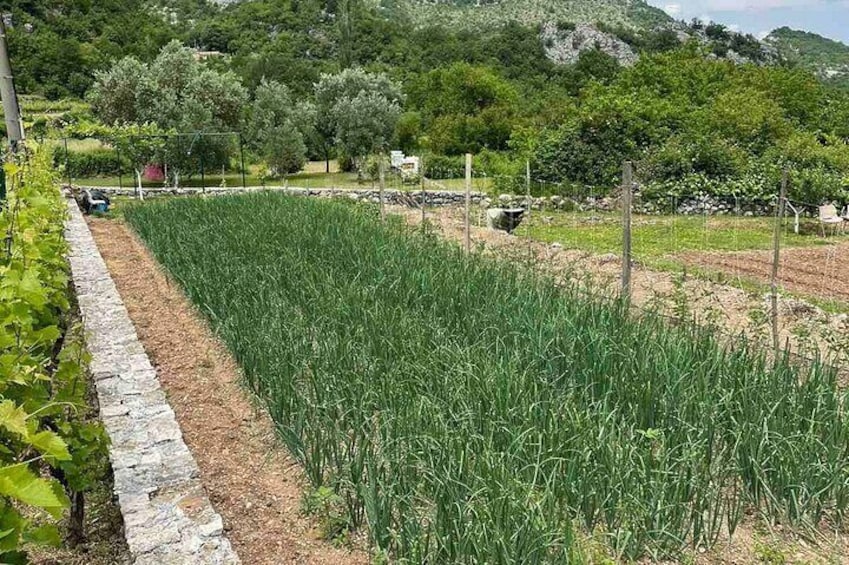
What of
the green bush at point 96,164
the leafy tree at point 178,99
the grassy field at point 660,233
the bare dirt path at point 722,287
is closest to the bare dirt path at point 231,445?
the bare dirt path at point 722,287

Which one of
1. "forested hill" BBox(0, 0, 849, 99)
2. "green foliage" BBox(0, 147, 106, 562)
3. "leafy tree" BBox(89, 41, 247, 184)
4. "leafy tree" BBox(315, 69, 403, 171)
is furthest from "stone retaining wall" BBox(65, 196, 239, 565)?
"forested hill" BBox(0, 0, 849, 99)

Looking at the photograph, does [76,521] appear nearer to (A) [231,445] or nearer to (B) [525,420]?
(A) [231,445]

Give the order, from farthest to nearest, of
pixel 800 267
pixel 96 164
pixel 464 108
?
1. pixel 464 108
2. pixel 96 164
3. pixel 800 267

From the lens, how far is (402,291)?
4.95 meters

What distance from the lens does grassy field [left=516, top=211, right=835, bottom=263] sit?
10555 mm

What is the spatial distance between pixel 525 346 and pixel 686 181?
1299cm

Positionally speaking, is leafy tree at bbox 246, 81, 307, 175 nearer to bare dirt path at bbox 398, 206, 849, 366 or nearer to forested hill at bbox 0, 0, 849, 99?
forested hill at bbox 0, 0, 849, 99

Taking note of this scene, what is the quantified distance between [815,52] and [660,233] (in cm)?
6840

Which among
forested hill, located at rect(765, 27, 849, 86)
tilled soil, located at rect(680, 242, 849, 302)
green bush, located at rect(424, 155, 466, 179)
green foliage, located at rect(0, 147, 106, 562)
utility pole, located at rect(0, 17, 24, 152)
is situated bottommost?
tilled soil, located at rect(680, 242, 849, 302)

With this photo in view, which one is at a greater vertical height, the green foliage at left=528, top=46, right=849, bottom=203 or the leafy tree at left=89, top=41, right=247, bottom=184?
the leafy tree at left=89, top=41, right=247, bottom=184

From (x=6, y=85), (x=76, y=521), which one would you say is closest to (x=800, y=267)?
(x=76, y=521)

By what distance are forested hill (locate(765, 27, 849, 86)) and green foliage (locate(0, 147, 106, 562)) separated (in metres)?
57.8

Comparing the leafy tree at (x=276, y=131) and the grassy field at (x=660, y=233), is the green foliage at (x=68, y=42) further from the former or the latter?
the grassy field at (x=660, y=233)

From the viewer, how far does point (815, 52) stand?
67.8m
